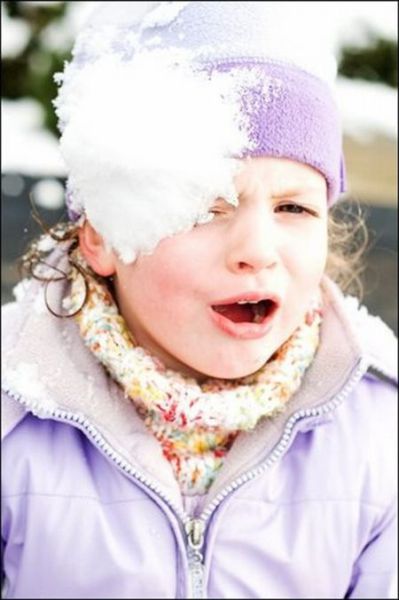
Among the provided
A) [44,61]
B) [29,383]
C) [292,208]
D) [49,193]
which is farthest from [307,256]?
[44,61]

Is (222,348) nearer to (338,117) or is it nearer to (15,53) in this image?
(338,117)

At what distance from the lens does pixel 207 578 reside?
924 mm

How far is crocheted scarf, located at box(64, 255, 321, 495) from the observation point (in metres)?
0.91

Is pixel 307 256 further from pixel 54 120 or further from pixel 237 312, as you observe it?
pixel 54 120

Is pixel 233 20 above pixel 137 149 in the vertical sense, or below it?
above

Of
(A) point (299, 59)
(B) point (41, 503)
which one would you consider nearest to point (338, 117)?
(A) point (299, 59)

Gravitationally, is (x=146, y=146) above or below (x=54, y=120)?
below

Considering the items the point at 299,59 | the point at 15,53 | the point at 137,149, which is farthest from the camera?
the point at 15,53

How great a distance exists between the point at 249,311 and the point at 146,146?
0.64 ft

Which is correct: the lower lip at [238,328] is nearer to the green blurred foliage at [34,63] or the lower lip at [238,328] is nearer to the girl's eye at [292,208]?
the girl's eye at [292,208]

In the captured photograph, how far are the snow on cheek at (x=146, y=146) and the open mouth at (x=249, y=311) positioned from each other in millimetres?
106

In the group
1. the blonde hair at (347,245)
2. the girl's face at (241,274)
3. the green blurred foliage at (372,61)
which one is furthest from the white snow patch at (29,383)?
the green blurred foliage at (372,61)

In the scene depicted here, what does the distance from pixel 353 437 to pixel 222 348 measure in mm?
213

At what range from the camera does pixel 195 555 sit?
3.00ft
